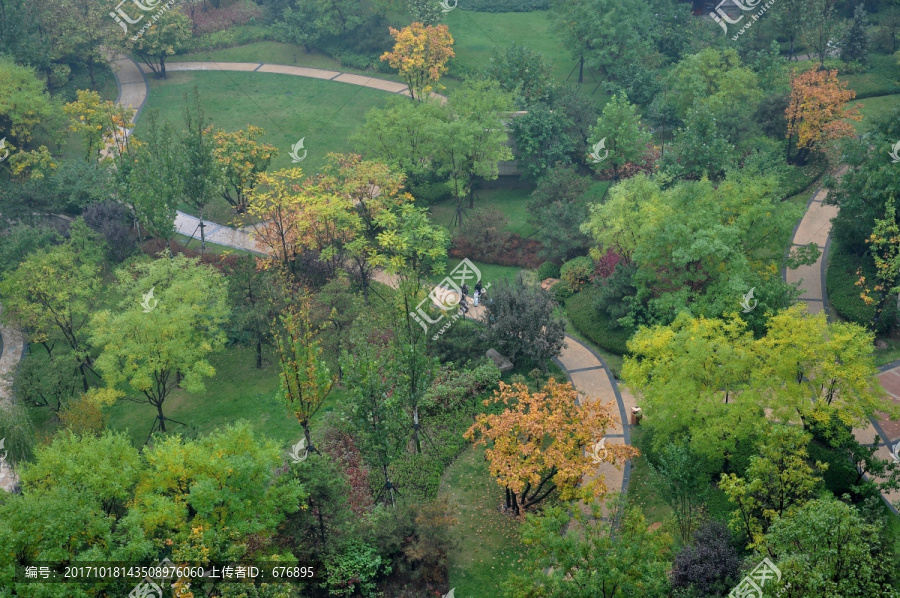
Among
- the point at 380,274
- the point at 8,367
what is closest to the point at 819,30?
the point at 380,274

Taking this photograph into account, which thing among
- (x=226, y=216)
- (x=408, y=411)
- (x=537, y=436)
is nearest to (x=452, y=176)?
(x=226, y=216)

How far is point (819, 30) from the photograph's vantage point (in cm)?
5850

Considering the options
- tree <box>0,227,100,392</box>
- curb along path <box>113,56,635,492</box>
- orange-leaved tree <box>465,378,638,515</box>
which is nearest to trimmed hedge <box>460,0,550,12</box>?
curb along path <box>113,56,635,492</box>

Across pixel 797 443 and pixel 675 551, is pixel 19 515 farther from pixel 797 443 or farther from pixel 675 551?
pixel 797 443

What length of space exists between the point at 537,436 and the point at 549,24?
155 ft

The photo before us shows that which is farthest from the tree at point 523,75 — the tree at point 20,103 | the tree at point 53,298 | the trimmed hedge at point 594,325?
the tree at point 53,298

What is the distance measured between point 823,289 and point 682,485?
697 inches

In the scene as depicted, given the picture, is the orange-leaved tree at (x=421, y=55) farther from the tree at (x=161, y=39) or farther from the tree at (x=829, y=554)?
the tree at (x=829, y=554)

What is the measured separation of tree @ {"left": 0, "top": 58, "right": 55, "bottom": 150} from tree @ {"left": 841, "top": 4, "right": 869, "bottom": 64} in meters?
51.1

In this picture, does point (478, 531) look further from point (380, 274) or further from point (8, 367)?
point (8, 367)

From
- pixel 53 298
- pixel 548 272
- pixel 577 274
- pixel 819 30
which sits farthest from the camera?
pixel 819 30

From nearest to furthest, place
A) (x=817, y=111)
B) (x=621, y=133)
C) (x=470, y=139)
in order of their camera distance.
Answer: (x=817, y=111)
(x=470, y=139)
(x=621, y=133)

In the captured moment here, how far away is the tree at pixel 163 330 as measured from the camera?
37312mm

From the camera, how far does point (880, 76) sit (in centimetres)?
5828
